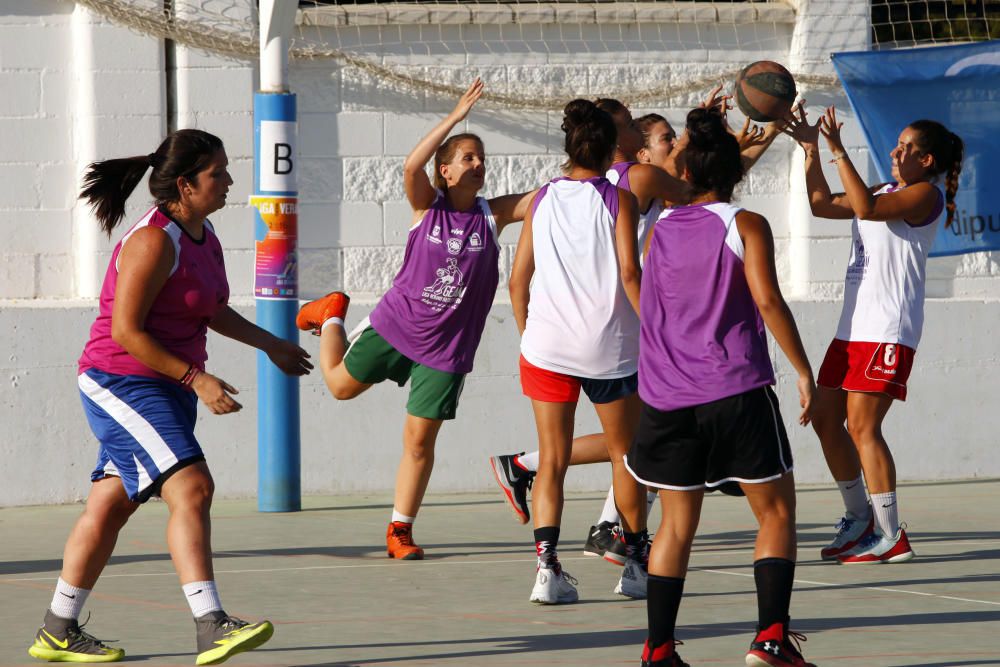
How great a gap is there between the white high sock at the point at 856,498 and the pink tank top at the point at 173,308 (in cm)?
340

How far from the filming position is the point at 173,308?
5.45m

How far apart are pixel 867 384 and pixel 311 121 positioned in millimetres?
4301

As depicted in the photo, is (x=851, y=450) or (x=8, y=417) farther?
(x=8, y=417)

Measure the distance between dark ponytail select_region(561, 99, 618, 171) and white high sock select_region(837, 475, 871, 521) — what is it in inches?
82.5

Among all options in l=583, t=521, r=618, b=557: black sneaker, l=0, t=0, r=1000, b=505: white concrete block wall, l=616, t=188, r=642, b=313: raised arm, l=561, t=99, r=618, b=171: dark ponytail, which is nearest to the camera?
l=616, t=188, r=642, b=313: raised arm

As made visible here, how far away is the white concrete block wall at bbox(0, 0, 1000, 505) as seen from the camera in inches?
391

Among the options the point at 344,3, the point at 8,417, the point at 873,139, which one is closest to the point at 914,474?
the point at 873,139

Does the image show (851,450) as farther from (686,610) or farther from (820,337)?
(820,337)

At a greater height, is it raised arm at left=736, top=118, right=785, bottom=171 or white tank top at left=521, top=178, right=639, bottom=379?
raised arm at left=736, top=118, right=785, bottom=171

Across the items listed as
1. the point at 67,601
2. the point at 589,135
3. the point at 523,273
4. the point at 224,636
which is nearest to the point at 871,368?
the point at 523,273

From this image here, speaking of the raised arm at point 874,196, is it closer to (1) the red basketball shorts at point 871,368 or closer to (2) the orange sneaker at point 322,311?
(1) the red basketball shorts at point 871,368

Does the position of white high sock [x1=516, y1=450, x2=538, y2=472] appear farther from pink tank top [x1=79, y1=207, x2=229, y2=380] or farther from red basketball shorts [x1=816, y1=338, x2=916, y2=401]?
pink tank top [x1=79, y1=207, x2=229, y2=380]

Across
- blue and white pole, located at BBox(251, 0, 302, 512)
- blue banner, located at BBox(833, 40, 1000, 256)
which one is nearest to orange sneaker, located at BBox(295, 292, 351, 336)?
blue and white pole, located at BBox(251, 0, 302, 512)

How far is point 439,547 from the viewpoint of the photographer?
821 centimetres
